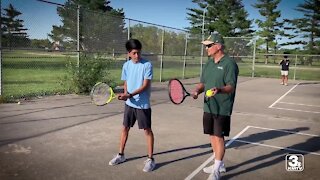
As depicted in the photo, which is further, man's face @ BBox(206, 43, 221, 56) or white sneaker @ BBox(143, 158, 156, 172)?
white sneaker @ BBox(143, 158, 156, 172)

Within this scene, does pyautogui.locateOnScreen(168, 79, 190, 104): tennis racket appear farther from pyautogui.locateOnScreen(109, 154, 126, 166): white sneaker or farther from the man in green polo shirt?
pyautogui.locateOnScreen(109, 154, 126, 166): white sneaker

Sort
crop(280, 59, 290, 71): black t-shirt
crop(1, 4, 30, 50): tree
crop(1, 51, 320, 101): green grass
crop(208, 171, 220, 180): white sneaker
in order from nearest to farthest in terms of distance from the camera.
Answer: crop(208, 171, 220, 180): white sneaker → crop(1, 4, 30, 50): tree → crop(1, 51, 320, 101): green grass → crop(280, 59, 290, 71): black t-shirt

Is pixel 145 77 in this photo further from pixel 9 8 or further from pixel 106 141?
pixel 9 8

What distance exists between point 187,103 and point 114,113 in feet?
11.0

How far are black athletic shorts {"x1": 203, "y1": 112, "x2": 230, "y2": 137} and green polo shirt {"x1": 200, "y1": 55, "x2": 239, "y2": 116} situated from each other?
0.23ft

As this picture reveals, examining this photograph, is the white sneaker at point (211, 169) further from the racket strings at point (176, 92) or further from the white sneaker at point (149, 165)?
the racket strings at point (176, 92)

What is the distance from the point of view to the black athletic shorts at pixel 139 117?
16.6 feet

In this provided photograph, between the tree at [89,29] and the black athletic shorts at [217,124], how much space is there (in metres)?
9.20

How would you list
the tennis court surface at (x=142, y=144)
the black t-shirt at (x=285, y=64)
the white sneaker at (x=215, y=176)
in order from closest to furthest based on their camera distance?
the white sneaker at (x=215, y=176) → the tennis court surface at (x=142, y=144) → the black t-shirt at (x=285, y=64)

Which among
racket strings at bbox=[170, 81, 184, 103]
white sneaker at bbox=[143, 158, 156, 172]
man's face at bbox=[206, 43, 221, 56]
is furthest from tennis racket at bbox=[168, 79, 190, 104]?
white sneaker at bbox=[143, 158, 156, 172]

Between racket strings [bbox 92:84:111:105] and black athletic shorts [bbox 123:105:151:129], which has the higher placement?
racket strings [bbox 92:84:111:105]

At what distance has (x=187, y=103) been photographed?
1188 centimetres

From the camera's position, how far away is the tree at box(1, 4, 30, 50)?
34.6 ft

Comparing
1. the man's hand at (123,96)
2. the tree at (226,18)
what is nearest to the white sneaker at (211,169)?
the man's hand at (123,96)
